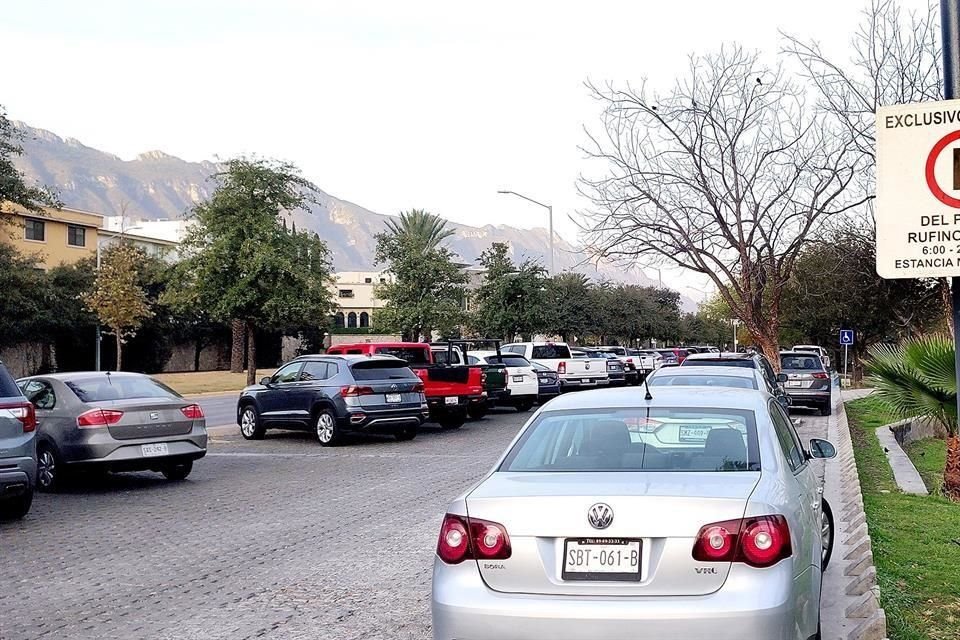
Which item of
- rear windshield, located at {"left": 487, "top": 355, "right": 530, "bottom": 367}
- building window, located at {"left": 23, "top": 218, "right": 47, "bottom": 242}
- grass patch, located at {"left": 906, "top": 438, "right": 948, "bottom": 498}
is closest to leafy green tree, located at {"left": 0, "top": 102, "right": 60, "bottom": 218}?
rear windshield, located at {"left": 487, "top": 355, "right": 530, "bottom": 367}

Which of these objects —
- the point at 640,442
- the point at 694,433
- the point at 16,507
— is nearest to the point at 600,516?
the point at 640,442

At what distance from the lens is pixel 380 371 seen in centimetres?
1919

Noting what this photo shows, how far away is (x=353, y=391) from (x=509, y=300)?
107 feet

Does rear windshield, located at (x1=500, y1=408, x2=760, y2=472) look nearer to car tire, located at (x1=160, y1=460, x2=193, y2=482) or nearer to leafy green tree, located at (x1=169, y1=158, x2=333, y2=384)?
car tire, located at (x1=160, y1=460, x2=193, y2=482)

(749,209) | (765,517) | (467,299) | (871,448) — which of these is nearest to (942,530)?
(765,517)

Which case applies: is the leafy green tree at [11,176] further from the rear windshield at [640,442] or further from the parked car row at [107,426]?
the rear windshield at [640,442]

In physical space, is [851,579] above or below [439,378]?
below

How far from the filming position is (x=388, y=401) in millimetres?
18906

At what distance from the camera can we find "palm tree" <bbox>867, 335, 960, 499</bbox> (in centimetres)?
1211

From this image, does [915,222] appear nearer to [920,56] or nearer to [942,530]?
[942,530]

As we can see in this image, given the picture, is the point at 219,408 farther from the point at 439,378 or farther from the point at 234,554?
the point at 234,554

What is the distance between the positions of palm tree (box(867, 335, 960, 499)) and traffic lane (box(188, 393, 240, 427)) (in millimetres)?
15367

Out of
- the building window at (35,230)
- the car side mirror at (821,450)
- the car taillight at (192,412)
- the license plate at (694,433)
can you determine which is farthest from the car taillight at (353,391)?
the building window at (35,230)

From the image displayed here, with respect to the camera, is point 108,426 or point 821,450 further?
point 108,426
